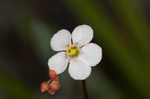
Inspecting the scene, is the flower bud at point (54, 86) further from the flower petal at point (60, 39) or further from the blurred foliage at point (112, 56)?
the blurred foliage at point (112, 56)

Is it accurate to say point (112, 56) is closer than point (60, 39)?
No

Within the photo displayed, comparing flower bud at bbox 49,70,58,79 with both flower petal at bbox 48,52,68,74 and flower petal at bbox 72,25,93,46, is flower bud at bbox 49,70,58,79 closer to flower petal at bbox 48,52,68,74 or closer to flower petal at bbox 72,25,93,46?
flower petal at bbox 48,52,68,74

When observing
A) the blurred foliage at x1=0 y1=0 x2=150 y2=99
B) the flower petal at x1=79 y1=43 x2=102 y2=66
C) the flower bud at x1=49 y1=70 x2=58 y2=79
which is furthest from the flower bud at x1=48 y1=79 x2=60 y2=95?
the blurred foliage at x1=0 y1=0 x2=150 y2=99

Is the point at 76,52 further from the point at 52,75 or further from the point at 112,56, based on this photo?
the point at 112,56

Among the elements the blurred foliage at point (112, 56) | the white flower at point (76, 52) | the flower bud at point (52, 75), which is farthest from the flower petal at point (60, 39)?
the blurred foliage at point (112, 56)

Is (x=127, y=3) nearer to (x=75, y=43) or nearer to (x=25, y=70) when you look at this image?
(x=75, y=43)

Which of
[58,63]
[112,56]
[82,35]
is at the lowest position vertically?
[112,56]

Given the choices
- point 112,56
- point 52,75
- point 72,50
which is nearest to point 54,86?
point 52,75
